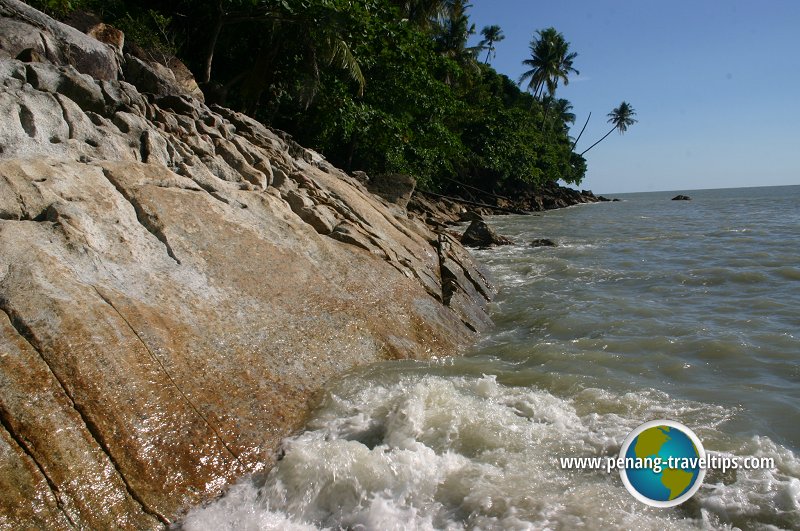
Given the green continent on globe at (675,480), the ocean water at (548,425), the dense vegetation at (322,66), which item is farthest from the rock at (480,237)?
the green continent on globe at (675,480)

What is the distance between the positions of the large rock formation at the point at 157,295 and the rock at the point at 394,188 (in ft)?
19.9

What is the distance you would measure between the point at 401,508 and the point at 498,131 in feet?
111

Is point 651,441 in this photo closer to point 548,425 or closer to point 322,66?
A: point 548,425

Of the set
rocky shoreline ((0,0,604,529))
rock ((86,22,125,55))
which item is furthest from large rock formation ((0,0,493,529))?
rock ((86,22,125,55))

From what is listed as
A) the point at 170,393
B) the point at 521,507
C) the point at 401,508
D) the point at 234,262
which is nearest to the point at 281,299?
the point at 234,262

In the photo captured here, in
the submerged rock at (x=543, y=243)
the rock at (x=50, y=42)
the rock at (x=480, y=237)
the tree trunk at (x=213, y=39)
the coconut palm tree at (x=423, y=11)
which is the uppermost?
the coconut palm tree at (x=423, y=11)

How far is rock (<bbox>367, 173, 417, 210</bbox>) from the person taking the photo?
622 inches

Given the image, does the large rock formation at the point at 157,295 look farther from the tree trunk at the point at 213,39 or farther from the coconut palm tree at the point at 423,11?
the coconut palm tree at the point at 423,11

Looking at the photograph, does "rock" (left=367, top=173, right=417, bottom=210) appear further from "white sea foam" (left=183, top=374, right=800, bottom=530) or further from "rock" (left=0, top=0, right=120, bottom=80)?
"white sea foam" (left=183, top=374, right=800, bottom=530)

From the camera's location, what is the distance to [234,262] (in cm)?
606

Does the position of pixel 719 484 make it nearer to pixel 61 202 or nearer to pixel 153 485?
pixel 153 485

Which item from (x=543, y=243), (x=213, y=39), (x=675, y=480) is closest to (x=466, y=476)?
(x=675, y=480)

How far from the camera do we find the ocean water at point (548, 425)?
11.8 feet

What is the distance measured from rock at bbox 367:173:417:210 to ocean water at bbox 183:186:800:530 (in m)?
7.46
